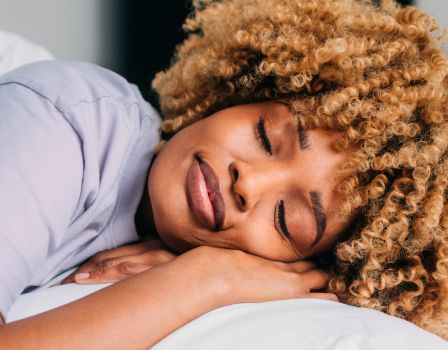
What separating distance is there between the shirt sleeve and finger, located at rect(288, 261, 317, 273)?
1.31 ft

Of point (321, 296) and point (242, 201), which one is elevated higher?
point (242, 201)

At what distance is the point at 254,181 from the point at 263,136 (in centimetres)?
10

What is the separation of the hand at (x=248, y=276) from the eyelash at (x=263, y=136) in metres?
0.18

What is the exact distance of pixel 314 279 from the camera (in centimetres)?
89

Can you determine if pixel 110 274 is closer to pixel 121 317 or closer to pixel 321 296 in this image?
pixel 121 317

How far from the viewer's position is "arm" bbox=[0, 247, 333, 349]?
594 millimetres

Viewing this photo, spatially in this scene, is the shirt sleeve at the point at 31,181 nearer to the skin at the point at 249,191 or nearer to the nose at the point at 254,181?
the skin at the point at 249,191

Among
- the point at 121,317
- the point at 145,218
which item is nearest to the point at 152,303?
the point at 121,317

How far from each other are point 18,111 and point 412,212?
66 centimetres

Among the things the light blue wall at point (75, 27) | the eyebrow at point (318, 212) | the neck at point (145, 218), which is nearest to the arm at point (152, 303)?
the eyebrow at point (318, 212)

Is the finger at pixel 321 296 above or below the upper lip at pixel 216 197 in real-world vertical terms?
below

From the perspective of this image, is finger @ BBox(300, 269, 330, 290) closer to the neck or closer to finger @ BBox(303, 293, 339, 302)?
finger @ BBox(303, 293, 339, 302)


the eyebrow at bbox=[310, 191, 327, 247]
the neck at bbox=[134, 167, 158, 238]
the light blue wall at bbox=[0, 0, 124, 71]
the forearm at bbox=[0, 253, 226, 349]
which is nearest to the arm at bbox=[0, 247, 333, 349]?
the forearm at bbox=[0, 253, 226, 349]

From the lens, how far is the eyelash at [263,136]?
2.84 ft
